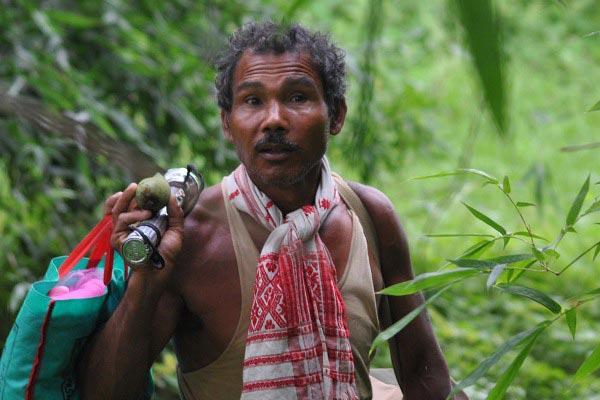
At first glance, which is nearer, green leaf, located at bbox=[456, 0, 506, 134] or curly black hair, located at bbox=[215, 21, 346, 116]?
green leaf, located at bbox=[456, 0, 506, 134]

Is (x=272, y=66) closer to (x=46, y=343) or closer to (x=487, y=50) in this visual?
(x=46, y=343)

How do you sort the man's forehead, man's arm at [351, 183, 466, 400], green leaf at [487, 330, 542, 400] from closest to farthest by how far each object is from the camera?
green leaf at [487, 330, 542, 400] → the man's forehead → man's arm at [351, 183, 466, 400]

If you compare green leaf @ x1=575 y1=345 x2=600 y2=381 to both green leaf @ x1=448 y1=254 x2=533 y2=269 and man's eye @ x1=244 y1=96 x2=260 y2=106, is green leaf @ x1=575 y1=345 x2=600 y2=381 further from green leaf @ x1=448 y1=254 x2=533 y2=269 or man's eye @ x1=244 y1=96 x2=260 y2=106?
man's eye @ x1=244 y1=96 x2=260 y2=106

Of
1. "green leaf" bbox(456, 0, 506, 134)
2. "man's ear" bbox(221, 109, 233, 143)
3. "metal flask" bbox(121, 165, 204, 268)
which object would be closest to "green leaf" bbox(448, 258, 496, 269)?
"metal flask" bbox(121, 165, 204, 268)

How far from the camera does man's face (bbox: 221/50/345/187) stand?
78.9 inches

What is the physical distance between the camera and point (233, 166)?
392cm

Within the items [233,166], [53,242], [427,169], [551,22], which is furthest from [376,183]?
[551,22]

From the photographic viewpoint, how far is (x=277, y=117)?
6.52 ft

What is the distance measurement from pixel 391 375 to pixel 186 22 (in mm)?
2114

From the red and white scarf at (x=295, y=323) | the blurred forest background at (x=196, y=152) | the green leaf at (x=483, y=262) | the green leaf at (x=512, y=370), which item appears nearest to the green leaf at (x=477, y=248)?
the blurred forest background at (x=196, y=152)

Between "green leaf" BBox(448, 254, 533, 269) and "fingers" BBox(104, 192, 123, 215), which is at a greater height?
"fingers" BBox(104, 192, 123, 215)

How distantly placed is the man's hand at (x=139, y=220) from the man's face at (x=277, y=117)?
21 centimetres

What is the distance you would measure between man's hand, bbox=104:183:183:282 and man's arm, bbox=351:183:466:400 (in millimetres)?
532

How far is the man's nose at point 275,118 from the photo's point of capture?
1985 millimetres
